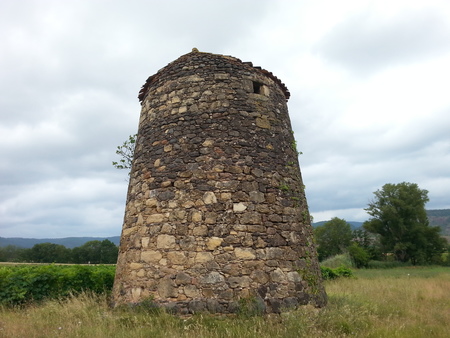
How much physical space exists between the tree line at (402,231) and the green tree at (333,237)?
805cm

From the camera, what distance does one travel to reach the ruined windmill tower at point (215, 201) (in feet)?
17.7

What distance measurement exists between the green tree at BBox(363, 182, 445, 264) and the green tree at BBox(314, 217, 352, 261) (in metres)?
9.69

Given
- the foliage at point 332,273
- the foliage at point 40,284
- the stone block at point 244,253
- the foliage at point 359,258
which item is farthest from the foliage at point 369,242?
the stone block at point 244,253

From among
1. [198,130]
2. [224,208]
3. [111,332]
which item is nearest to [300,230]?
[224,208]

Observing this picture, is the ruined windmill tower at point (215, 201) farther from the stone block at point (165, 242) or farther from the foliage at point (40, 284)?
the foliage at point (40, 284)

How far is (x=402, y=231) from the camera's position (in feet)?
132

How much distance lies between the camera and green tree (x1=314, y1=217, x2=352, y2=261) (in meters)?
52.3

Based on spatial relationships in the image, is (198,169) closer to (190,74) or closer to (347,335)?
(190,74)

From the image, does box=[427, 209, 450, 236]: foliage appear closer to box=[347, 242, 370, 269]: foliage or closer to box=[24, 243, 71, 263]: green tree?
box=[347, 242, 370, 269]: foliage

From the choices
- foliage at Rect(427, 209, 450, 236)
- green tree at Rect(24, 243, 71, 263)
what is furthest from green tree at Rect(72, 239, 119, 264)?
foliage at Rect(427, 209, 450, 236)

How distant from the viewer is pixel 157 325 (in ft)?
15.6

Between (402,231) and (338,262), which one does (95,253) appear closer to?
(338,262)

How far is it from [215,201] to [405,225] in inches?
1691

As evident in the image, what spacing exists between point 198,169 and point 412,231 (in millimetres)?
42688
